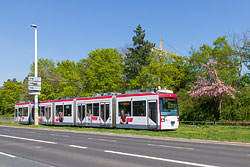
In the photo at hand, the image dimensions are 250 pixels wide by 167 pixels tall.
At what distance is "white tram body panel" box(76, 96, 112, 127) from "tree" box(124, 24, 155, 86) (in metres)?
25.2

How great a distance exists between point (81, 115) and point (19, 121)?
18273 millimetres

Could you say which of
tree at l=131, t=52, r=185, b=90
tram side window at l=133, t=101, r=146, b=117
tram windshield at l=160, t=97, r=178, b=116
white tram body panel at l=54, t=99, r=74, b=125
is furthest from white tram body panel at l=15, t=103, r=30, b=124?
tram windshield at l=160, t=97, r=178, b=116

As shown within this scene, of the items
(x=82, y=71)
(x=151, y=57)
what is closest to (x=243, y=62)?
(x=151, y=57)

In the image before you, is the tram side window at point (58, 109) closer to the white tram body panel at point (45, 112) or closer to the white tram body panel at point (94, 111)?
the white tram body panel at point (45, 112)

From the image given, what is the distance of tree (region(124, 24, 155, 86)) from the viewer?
57344 millimetres

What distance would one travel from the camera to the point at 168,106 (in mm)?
23875

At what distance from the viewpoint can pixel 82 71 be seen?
6312 centimetres

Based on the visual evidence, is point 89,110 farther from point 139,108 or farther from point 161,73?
point 161,73

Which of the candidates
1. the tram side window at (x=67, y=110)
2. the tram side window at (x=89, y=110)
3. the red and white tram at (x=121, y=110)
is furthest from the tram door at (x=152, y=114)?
the tram side window at (x=67, y=110)

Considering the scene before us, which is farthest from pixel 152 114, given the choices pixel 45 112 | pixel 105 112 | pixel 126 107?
pixel 45 112

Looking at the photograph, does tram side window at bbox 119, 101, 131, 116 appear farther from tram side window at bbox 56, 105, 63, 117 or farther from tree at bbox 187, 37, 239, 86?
tree at bbox 187, 37, 239, 86

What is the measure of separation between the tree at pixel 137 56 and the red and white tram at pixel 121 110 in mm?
23418

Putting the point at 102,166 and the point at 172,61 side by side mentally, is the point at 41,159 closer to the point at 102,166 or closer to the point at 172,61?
the point at 102,166

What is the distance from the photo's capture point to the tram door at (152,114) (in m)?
23.5
